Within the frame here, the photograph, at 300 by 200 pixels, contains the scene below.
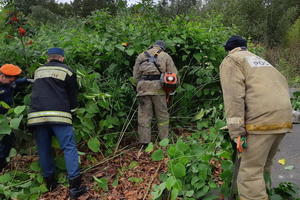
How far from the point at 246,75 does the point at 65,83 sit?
2.12 m

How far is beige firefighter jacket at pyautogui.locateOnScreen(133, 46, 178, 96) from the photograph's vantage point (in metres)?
4.68

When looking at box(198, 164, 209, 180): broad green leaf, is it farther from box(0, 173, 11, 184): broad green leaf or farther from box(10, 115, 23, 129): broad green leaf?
box(0, 173, 11, 184): broad green leaf

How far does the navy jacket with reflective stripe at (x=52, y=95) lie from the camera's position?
347 cm

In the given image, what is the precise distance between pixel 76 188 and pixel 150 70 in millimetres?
2103

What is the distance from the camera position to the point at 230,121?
2.61 meters

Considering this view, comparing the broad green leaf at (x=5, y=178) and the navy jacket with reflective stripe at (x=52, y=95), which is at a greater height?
the navy jacket with reflective stripe at (x=52, y=95)

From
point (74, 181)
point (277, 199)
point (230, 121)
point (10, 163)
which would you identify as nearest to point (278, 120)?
point (230, 121)

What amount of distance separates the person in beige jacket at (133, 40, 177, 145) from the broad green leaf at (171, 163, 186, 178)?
1707 millimetres

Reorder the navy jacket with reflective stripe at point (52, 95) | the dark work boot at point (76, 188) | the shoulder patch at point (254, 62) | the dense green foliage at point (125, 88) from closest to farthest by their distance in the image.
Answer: the shoulder patch at point (254, 62)
the dense green foliage at point (125, 88)
the dark work boot at point (76, 188)
the navy jacket with reflective stripe at point (52, 95)

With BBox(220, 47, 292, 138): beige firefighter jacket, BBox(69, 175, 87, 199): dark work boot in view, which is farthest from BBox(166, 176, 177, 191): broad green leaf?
BBox(69, 175, 87, 199): dark work boot

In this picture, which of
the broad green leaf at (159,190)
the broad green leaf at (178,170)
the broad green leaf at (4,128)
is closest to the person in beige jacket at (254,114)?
the broad green leaf at (178,170)

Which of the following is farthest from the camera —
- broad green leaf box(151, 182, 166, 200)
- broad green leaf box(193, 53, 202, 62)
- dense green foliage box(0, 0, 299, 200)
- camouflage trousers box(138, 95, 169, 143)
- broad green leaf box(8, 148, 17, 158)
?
broad green leaf box(193, 53, 202, 62)

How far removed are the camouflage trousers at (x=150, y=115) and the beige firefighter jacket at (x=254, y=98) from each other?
213 centimetres

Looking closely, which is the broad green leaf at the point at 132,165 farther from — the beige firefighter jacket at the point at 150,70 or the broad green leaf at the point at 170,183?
the broad green leaf at the point at 170,183
